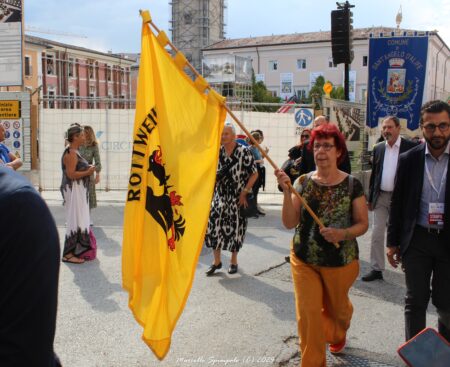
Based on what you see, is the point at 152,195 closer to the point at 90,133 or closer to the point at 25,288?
the point at 25,288

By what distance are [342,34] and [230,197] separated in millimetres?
6922

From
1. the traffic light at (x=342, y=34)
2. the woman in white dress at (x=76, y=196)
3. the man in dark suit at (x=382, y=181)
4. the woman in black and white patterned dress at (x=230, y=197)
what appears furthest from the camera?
the traffic light at (x=342, y=34)

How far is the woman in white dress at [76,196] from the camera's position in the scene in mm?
6883

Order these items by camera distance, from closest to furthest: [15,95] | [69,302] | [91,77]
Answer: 1. [69,302]
2. [15,95]
3. [91,77]

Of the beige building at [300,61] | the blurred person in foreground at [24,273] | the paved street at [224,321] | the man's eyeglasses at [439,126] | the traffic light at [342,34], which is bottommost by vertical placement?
the paved street at [224,321]

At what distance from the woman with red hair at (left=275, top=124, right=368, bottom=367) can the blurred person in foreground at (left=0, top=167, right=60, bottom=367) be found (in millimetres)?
2536

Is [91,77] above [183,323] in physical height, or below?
above

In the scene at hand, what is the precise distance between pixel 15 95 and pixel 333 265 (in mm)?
9835

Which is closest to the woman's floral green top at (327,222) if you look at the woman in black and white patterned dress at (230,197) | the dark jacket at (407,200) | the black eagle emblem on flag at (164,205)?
the dark jacket at (407,200)

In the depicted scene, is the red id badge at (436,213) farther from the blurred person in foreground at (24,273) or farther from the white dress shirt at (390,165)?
the blurred person in foreground at (24,273)

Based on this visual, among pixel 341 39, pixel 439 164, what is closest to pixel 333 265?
pixel 439 164

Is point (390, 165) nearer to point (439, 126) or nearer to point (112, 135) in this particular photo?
point (439, 126)

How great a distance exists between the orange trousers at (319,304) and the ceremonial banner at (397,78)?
8434 millimetres

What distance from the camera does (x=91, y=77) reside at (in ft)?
211
